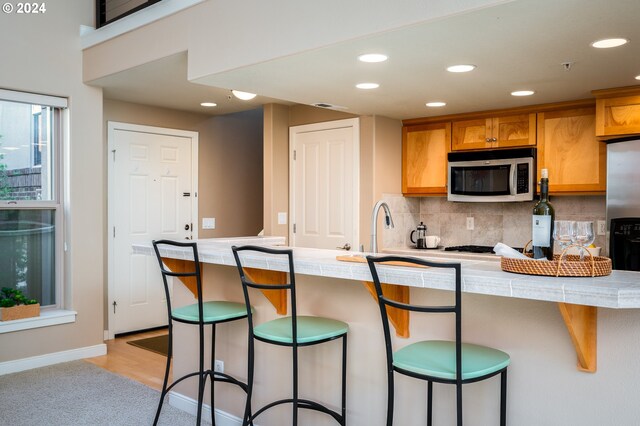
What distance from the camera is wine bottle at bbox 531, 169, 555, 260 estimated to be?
214cm

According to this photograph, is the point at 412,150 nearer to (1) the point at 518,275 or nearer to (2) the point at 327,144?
(2) the point at 327,144

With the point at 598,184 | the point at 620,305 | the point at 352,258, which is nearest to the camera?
the point at 620,305

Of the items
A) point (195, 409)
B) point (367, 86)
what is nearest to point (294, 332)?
point (195, 409)

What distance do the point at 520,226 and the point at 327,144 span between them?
1934 mm

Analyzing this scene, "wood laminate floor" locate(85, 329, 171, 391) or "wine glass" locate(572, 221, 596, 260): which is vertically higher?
"wine glass" locate(572, 221, 596, 260)

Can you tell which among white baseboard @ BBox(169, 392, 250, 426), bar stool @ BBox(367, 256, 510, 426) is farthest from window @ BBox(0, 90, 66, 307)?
bar stool @ BBox(367, 256, 510, 426)

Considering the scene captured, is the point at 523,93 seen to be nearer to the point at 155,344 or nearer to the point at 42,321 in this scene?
the point at 155,344

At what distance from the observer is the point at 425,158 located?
5180mm

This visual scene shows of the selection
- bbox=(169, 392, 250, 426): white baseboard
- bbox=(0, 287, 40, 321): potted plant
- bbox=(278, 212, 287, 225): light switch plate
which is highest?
bbox=(278, 212, 287, 225): light switch plate

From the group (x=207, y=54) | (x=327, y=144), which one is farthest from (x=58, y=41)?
(x=327, y=144)

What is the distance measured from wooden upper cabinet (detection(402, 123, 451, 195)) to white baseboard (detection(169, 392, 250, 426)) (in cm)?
277

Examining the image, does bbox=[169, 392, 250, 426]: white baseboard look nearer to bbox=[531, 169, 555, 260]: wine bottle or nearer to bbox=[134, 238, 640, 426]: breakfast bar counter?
bbox=[134, 238, 640, 426]: breakfast bar counter

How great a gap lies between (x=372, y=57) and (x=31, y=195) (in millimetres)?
3260

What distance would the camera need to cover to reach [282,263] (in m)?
2.60
